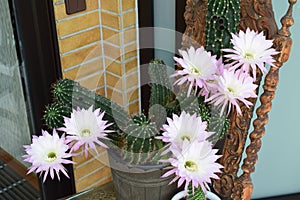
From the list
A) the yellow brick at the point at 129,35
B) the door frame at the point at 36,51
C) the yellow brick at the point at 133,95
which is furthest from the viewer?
the yellow brick at the point at 133,95

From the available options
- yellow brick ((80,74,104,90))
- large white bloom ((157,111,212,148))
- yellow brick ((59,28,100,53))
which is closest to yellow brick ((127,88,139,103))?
yellow brick ((80,74,104,90))

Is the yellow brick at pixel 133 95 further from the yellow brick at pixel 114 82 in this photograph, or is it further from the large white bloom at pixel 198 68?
the large white bloom at pixel 198 68

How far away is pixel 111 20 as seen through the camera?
62.7 inches

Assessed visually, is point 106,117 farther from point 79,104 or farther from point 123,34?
point 123,34

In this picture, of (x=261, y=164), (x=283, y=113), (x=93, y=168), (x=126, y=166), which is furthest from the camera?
(x=93, y=168)

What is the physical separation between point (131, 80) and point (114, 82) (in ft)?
0.23

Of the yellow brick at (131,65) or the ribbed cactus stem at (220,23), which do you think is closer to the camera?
the ribbed cactus stem at (220,23)

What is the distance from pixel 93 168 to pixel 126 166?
2.97ft

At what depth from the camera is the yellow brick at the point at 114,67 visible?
65.8 inches

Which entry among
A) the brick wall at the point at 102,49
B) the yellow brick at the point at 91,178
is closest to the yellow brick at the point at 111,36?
the brick wall at the point at 102,49

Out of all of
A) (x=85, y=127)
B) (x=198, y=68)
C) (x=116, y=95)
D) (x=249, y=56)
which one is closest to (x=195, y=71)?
(x=198, y=68)

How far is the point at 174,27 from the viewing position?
1.52m

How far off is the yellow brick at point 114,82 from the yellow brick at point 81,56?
11cm

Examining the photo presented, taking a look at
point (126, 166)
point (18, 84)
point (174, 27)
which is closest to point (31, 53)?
point (18, 84)
